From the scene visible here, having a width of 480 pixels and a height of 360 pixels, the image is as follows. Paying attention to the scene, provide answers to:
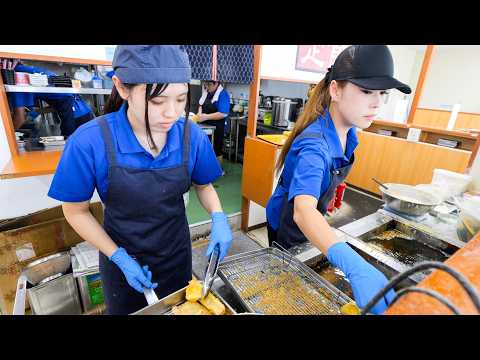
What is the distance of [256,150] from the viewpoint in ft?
9.89

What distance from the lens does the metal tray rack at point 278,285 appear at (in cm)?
82

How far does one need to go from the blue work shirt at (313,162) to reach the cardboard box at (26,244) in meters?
1.56

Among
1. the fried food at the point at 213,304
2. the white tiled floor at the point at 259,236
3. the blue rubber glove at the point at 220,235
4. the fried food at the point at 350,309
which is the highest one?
the fried food at the point at 350,309

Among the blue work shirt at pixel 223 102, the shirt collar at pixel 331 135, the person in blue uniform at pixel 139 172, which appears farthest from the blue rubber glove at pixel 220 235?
the blue work shirt at pixel 223 102

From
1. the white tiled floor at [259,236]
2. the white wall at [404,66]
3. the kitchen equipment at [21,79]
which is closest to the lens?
the kitchen equipment at [21,79]

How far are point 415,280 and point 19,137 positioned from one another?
9.35 feet

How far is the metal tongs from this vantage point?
81 cm

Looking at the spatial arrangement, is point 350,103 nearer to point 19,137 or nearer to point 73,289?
point 73,289

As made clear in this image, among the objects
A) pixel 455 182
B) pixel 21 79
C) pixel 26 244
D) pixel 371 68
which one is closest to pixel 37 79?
pixel 21 79

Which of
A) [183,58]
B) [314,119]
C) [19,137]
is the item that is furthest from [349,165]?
[19,137]

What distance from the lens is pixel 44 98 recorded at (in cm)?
241

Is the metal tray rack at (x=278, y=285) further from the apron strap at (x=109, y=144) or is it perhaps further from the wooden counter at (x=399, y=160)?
the wooden counter at (x=399, y=160)

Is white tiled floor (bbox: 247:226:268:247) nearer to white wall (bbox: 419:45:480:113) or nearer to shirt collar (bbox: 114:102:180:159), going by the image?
shirt collar (bbox: 114:102:180:159)

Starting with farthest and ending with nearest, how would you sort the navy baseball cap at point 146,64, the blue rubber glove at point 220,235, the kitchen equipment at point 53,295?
1. the kitchen equipment at point 53,295
2. the blue rubber glove at point 220,235
3. the navy baseball cap at point 146,64
